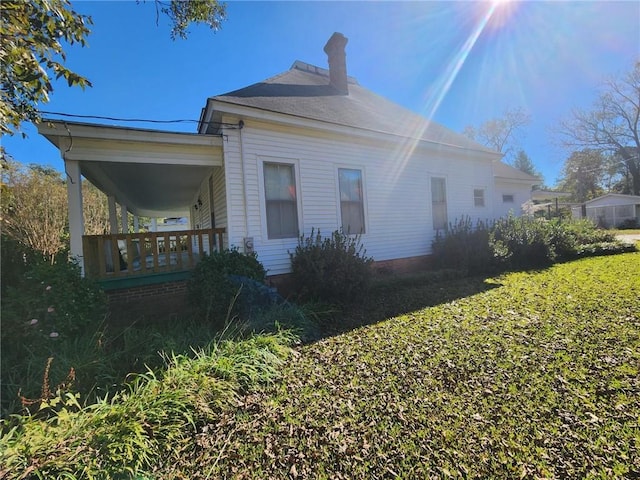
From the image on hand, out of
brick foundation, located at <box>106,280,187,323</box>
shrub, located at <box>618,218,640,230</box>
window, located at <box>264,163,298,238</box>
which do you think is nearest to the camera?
brick foundation, located at <box>106,280,187,323</box>

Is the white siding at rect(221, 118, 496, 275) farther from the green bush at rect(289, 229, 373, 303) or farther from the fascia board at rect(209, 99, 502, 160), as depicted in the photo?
the green bush at rect(289, 229, 373, 303)

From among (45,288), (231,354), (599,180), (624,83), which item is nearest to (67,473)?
(231,354)

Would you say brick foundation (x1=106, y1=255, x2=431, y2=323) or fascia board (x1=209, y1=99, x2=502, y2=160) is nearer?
brick foundation (x1=106, y1=255, x2=431, y2=323)

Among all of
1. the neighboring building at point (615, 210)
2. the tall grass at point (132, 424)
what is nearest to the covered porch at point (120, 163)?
the tall grass at point (132, 424)

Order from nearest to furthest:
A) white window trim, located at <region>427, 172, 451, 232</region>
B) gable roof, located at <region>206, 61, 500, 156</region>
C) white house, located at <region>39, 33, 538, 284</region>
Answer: white house, located at <region>39, 33, 538, 284</region>, gable roof, located at <region>206, 61, 500, 156</region>, white window trim, located at <region>427, 172, 451, 232</region>

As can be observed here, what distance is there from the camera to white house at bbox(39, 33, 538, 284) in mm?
5336

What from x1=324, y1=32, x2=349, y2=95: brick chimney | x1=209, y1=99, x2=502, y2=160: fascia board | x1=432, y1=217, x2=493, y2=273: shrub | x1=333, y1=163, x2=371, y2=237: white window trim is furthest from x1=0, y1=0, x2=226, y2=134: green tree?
x1=432, y1=217, x2=493, y2=273: shrub

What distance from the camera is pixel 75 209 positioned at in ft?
16.3

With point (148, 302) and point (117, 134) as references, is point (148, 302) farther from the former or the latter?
point (117, 134)

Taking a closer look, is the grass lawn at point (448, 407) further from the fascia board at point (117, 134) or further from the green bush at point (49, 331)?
the fascia board at point (117, 134)

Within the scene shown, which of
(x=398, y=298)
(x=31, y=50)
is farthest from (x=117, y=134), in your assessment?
(x=398, y=298)

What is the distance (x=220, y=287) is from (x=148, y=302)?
1965 millimetres

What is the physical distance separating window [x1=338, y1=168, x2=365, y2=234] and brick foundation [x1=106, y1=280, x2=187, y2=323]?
13.8 ft

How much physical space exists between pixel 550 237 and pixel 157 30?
12439mm
